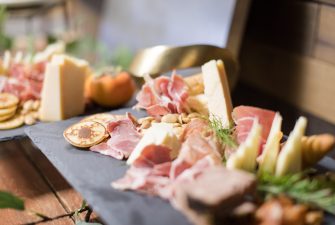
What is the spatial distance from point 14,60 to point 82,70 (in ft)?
1.02

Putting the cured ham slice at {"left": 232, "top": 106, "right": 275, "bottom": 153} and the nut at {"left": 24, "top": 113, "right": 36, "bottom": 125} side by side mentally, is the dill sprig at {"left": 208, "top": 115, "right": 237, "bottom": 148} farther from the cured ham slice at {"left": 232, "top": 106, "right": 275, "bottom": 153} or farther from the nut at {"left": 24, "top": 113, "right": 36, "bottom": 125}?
the nut at {"left": 24, "top": 113, "right": 36, "bottom": 125}

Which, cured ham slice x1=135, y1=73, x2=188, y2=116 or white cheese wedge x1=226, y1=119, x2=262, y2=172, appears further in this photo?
cured ham slice x1=135, y1=73, x2=188, y2=116

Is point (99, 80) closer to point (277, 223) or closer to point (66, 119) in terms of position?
point (66, 119)

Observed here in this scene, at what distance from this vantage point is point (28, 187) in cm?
111

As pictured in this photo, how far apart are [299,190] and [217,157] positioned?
14 cm

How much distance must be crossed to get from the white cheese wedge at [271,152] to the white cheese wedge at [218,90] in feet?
0.44

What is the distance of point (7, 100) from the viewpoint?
1199 mm

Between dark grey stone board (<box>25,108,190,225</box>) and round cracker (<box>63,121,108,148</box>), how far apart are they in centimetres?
1

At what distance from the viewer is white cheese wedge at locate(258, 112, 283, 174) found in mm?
773

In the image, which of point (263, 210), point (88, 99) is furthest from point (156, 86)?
point (263, 210)

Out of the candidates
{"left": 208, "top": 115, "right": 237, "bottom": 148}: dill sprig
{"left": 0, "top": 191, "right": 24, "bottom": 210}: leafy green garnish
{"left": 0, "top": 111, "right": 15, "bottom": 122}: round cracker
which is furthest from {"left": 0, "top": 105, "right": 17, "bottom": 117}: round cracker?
{"left": 208, "top": 115, "right": 237, "bottom": 148}: dill sprig

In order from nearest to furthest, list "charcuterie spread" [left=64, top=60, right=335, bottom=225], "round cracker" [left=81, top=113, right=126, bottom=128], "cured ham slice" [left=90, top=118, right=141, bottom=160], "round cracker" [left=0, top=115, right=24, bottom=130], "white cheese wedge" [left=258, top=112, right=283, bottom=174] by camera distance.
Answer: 1. "charcuterie spread" [left=64, top=60, right=335, bottom=225]
2. "white cheese wedge" [left=258, top=112, right=283, bottom=174]
3. "cured ham slice" [left=90, top=118, right=141, bottom=160]
4. "round cracker" [left=81, top=113, right=126, bottom=128]
5. "round cracker" [left=0, top=115, right=24, bottom=130]

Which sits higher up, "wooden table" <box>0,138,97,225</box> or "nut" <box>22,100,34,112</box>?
"nut" <box>22,100,34,112</box>

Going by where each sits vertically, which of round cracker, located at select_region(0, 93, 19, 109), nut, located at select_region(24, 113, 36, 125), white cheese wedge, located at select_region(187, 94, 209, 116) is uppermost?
white cheese wedge, located at select_region(187, 94, 209, 116)
